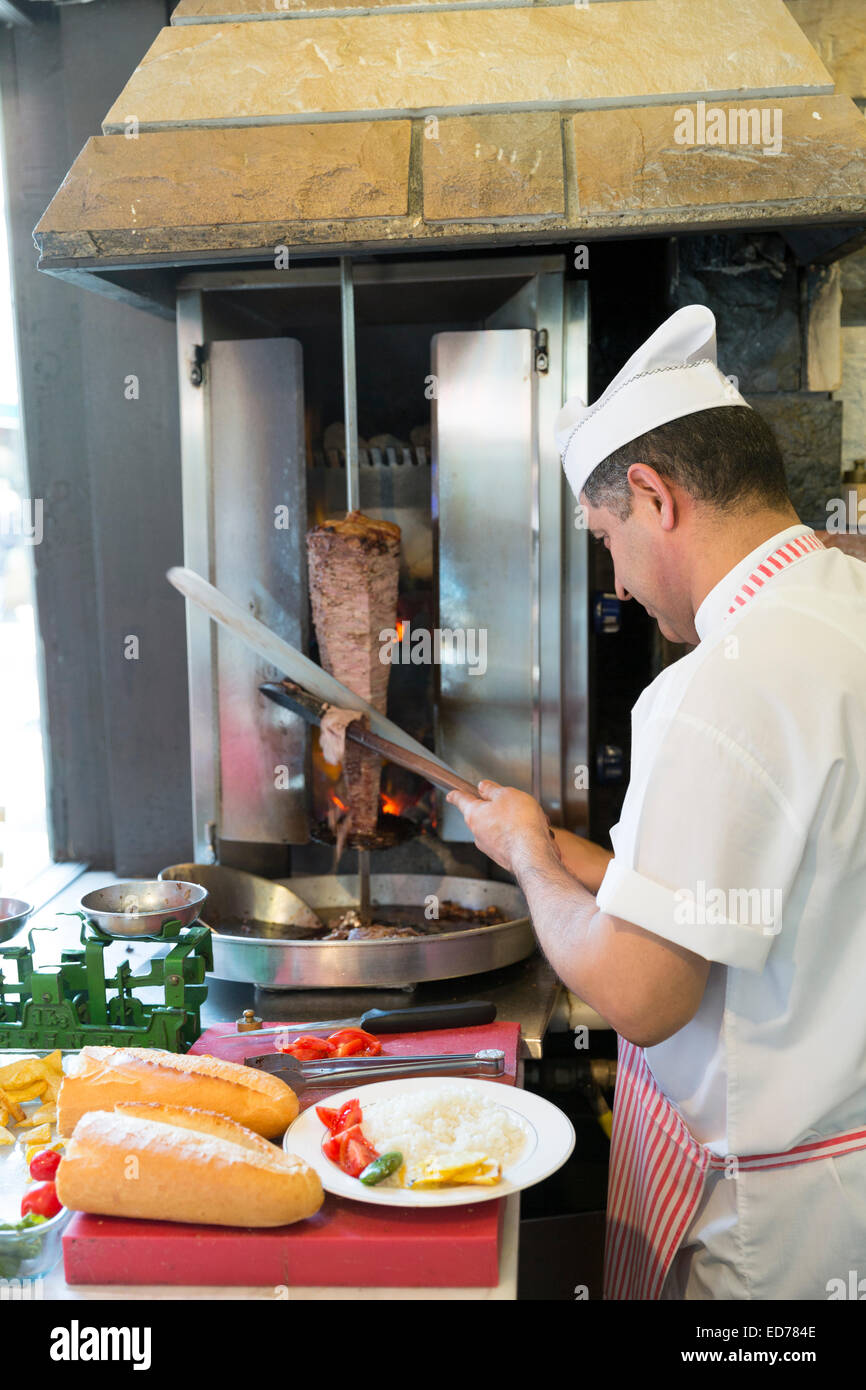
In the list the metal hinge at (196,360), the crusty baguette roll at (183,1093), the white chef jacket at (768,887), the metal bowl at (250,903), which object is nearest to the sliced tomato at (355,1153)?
the crusty baguette roll at (183,1093)

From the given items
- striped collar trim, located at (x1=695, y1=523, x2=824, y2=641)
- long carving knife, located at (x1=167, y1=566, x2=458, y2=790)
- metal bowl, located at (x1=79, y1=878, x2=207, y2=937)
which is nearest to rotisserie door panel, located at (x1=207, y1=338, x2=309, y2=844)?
long carving knife, located at (x1=167, y1=566, x2=458, y2=790)

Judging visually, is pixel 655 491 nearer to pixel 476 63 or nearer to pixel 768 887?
pixel 768 887

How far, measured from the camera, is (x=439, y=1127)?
169 centimetres

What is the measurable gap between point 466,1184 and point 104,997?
2.90ft

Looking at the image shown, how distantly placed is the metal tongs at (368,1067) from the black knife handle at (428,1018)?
20 cm

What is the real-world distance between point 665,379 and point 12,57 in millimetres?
2720

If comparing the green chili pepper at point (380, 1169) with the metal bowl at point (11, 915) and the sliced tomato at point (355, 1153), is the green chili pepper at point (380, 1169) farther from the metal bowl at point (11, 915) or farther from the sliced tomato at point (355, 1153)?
the metal bowl at point (11, 915)

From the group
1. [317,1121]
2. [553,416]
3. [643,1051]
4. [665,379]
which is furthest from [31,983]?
[553,416]

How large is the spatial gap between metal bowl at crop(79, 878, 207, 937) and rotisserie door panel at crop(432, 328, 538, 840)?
33.2 inches

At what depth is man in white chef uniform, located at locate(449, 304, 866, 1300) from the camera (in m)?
1.52

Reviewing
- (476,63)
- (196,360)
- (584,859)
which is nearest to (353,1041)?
(584,859)

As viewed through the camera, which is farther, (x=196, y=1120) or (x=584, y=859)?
(x=584, y=859)

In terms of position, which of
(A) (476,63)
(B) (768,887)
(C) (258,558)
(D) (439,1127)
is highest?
(A) (476,63)

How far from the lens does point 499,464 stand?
2.90 m
